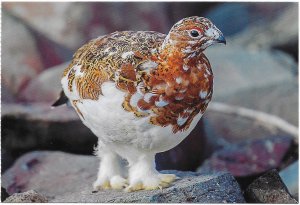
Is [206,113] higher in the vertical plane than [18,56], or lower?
lower

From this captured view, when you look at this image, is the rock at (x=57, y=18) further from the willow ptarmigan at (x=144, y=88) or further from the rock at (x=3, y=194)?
the willow ptarmigan at (x=144, y=88)

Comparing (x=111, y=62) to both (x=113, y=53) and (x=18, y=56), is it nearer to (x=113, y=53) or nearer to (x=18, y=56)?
(x=113, y=53)

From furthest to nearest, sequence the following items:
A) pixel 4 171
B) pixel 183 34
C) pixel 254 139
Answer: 1. pixel 254 139
2. pixel 4 171
3. pixel 183 34

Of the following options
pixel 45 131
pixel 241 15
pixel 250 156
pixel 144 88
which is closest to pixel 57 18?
pixel 45 131

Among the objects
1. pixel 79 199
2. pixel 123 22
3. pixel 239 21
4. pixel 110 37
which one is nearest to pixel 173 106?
pixel 110 37

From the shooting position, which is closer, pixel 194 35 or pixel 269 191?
pixel 194 35

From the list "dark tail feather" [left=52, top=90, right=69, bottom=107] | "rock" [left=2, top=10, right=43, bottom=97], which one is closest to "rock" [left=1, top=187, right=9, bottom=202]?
"dark tail feather" [left=52, top=90, right=69, bottom=107]

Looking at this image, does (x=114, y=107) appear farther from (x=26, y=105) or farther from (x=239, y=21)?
(x=239, y=21)
